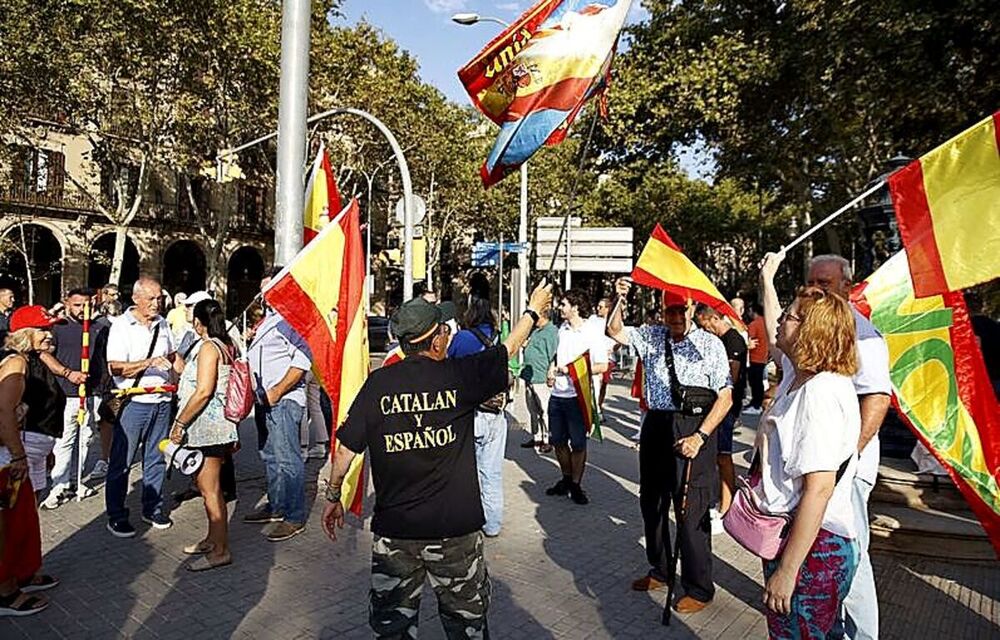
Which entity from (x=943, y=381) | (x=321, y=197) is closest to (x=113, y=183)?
(x=321, y=197)

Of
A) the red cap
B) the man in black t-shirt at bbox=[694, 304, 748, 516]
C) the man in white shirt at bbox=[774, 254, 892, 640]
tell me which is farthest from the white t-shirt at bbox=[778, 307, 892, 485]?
the red cap

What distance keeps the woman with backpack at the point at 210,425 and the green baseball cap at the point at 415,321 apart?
2.37 meters

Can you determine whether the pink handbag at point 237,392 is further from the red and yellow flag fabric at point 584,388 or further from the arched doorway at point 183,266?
the arched doorway at point 183,266

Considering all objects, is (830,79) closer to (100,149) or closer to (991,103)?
(991,103)

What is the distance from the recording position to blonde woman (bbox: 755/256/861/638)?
2.62 meters

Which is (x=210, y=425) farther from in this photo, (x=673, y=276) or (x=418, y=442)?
(x=673, y=276)

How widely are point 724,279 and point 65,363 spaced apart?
4750cm

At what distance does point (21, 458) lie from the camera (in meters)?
4.28

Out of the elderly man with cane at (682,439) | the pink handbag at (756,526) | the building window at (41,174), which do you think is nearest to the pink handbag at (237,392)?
the elderly man with cane at (682,439)

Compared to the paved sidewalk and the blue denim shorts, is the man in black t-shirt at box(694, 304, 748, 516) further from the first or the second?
the blue denim shorts

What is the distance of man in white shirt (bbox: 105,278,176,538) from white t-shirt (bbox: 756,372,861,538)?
4.78 meters

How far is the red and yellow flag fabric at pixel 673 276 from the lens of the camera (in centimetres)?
475

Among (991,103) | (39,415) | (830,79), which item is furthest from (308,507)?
(830,79)

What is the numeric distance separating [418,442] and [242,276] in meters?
42.5
